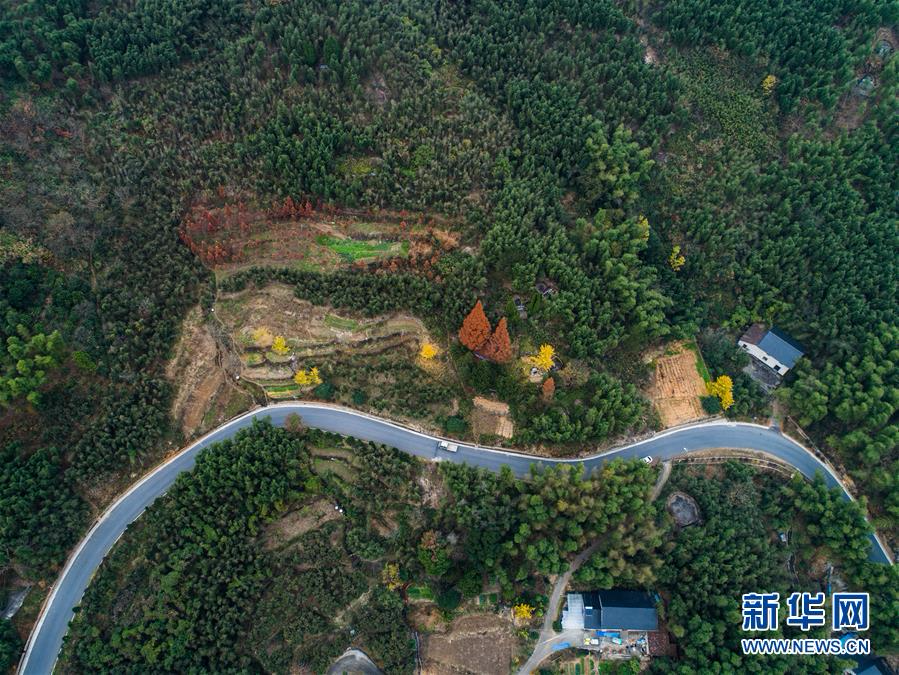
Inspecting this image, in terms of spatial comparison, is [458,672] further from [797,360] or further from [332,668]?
[797,360]

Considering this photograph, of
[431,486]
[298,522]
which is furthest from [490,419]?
[298,522]

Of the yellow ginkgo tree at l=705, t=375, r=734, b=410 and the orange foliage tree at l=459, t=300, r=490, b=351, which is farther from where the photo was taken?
the yellow ginkgo tree at l=705, t=375, r=734, b=410

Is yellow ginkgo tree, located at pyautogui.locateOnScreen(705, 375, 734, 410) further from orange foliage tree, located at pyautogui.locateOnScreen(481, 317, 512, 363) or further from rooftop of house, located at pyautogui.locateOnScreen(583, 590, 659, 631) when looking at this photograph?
orange foliage tree, located at pyautogui.locateOnScreen(481, 317, 512, 363)

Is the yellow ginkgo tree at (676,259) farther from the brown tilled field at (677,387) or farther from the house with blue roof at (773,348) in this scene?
the house with blue roof at (773,348)

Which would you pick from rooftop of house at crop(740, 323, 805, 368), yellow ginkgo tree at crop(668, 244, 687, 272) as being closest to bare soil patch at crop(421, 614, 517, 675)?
rooftop of house at crop(740, 323, 805, 368)

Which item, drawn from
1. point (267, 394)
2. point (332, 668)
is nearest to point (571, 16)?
point (267, 394)

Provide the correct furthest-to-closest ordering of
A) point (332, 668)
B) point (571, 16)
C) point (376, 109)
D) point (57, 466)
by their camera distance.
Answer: point (571, 16)
point (376, 109)
point (332, 668)
point (57, 466)
